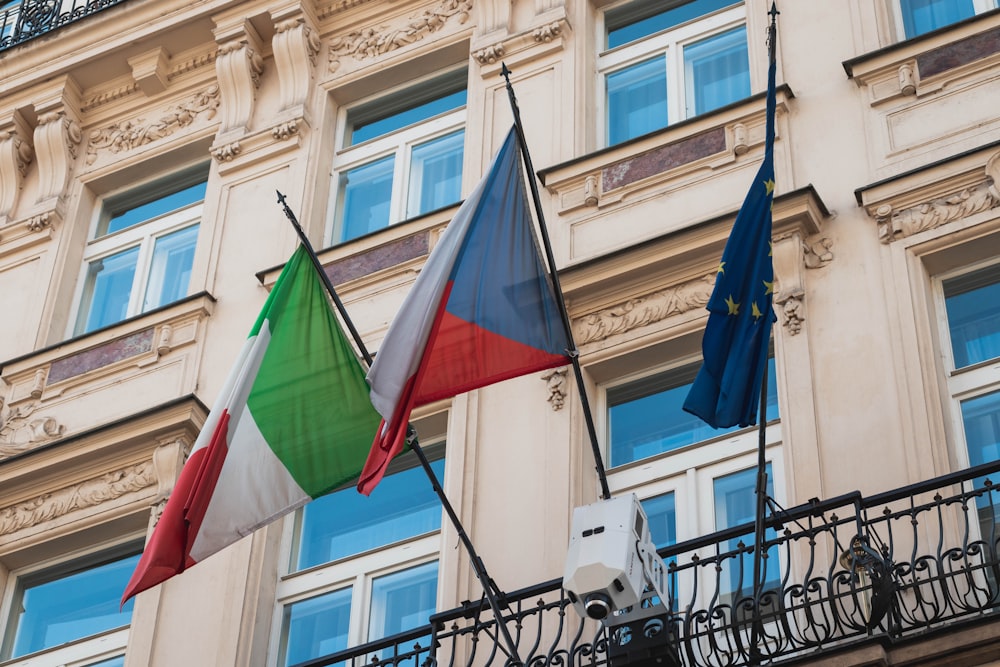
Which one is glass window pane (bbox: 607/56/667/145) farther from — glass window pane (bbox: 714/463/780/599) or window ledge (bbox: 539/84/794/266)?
glass window pane (bbox: 714/463/780/599)

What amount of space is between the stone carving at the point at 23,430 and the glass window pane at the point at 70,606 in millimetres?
1031

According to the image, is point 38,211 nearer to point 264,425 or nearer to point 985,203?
point 264,425

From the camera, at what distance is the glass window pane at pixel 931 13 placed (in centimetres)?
1316

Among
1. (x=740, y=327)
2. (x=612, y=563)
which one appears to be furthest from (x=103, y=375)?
(x=612, y=563)

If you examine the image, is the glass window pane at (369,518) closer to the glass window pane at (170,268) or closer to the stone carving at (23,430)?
the stone carving at (23,430)

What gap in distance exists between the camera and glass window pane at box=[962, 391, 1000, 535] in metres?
10.7

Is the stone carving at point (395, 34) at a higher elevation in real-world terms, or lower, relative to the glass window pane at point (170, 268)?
higher

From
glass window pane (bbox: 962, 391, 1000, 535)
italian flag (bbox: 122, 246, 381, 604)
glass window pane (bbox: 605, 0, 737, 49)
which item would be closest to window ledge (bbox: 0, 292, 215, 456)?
italian flag (bbox: 122, 246, 381, 604)

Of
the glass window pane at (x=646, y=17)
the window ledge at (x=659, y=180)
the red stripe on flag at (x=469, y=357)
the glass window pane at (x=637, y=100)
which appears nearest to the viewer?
the red stripe on flag at (x=469, y=357)

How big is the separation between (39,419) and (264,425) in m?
3.84

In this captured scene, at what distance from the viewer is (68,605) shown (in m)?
13.4

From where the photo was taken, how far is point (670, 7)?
14.7 metres

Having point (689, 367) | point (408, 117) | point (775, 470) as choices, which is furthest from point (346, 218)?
point (775, 470)

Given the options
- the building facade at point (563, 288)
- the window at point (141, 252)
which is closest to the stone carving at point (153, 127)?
the building facade at point (563, 288)
